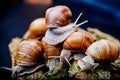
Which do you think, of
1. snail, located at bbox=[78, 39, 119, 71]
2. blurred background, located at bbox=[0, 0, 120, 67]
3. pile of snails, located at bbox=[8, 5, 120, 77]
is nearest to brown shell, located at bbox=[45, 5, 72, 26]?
pile of snails, located at bbox=[8, 5, 120, 77]

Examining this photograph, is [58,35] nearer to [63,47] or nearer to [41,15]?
[63,47]

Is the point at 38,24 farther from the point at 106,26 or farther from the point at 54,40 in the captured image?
A: the point at 106,26

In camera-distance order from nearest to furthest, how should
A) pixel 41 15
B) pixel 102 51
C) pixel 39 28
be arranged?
1. pixel 102 51
2. pixel 39 28
3. pixel 41 15

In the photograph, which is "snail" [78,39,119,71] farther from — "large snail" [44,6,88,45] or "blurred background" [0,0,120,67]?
"blurred background" [0,0,120,67]

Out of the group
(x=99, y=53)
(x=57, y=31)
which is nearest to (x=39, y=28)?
(x=57, y=31)

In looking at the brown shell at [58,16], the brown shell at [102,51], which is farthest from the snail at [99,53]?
the brown shell at [58,16]

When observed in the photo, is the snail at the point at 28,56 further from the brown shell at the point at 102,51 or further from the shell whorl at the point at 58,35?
the brown shell at the point at 102,51
